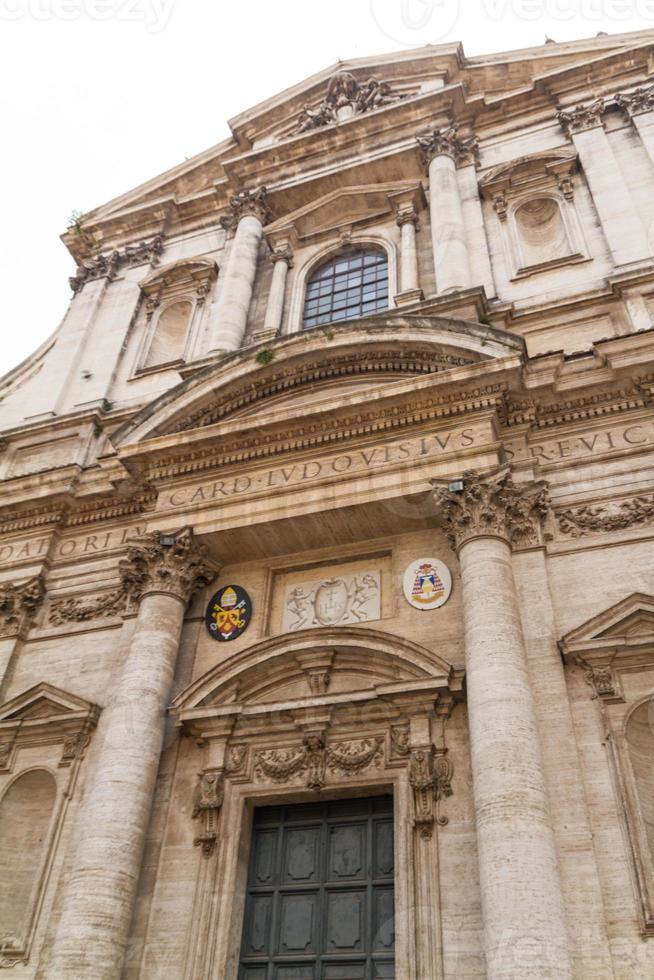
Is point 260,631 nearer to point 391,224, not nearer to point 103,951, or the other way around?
point 103,951

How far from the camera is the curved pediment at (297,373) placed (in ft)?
37.6

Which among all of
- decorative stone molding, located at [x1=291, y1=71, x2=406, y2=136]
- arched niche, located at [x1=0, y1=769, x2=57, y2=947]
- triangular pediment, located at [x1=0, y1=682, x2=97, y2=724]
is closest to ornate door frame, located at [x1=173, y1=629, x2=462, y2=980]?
triangular pediment, located at [x1=0, y1=682, x2=97, y2=724]

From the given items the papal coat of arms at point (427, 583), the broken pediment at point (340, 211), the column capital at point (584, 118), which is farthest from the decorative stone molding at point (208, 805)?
the column capital at point (584, 118)

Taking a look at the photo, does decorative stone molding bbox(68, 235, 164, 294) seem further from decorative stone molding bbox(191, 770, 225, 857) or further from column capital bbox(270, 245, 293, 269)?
decorative stone molding bbox(191, 770, 225, 857)

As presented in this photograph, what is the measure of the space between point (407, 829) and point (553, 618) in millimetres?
2771

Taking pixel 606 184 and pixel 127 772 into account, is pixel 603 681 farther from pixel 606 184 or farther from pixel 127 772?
pixel 606 184

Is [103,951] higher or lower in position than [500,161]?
lower

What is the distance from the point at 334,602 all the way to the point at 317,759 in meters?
2.11

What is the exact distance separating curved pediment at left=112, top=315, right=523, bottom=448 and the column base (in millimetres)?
2348

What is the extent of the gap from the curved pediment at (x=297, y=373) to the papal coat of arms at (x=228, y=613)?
7.95 ft

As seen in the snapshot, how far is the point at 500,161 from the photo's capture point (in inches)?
632

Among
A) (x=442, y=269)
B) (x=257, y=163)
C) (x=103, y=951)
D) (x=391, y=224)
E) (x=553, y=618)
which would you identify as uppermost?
(x=257, y=163)

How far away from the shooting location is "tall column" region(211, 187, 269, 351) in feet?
49.8

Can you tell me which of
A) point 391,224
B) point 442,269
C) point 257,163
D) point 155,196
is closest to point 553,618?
point 442,269
